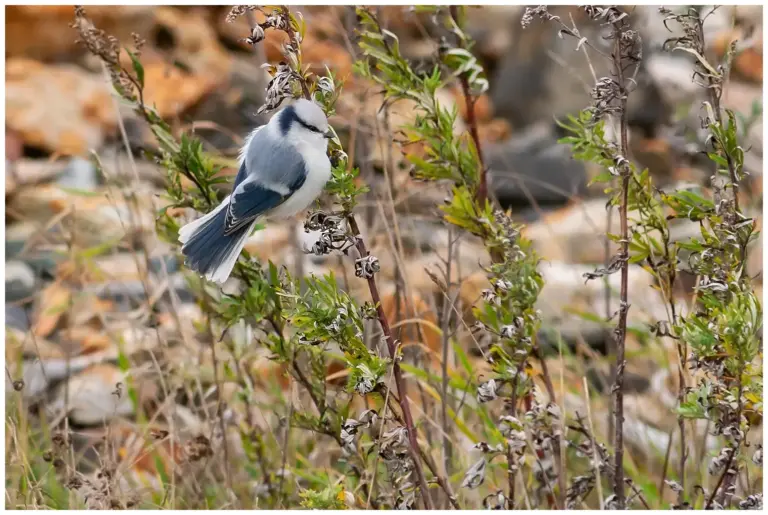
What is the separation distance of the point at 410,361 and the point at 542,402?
83 cm

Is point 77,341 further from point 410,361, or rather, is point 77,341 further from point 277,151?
point 277,151

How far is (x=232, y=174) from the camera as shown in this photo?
140 inches

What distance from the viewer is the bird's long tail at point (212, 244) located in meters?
1.56

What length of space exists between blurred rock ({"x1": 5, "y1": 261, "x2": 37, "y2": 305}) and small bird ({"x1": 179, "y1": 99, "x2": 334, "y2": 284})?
8.41 feet

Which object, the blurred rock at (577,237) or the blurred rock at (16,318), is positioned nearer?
the blurred rock at (16,318)

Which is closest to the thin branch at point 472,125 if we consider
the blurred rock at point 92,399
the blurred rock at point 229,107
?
the blurred rock at point 92,399

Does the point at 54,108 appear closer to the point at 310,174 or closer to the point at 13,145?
the point at 13,145

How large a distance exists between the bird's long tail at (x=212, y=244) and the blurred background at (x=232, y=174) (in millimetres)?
515

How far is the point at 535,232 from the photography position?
5.08 meters

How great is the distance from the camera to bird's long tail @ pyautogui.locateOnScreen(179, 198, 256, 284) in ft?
5.11

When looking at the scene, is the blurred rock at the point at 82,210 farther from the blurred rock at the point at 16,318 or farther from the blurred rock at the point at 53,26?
the blurred rock at the point at 53,26

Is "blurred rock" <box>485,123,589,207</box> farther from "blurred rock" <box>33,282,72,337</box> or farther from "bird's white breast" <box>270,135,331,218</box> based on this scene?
"bird's white breast" <box>270,135,331,218</box>

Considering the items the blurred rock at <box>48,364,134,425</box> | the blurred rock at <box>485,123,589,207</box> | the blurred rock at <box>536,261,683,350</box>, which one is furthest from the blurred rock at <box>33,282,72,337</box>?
the blurred rock at <box>485,123,589,207</box>

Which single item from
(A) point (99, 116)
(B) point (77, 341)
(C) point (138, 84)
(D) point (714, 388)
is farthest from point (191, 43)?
(D) point (714, 388)
